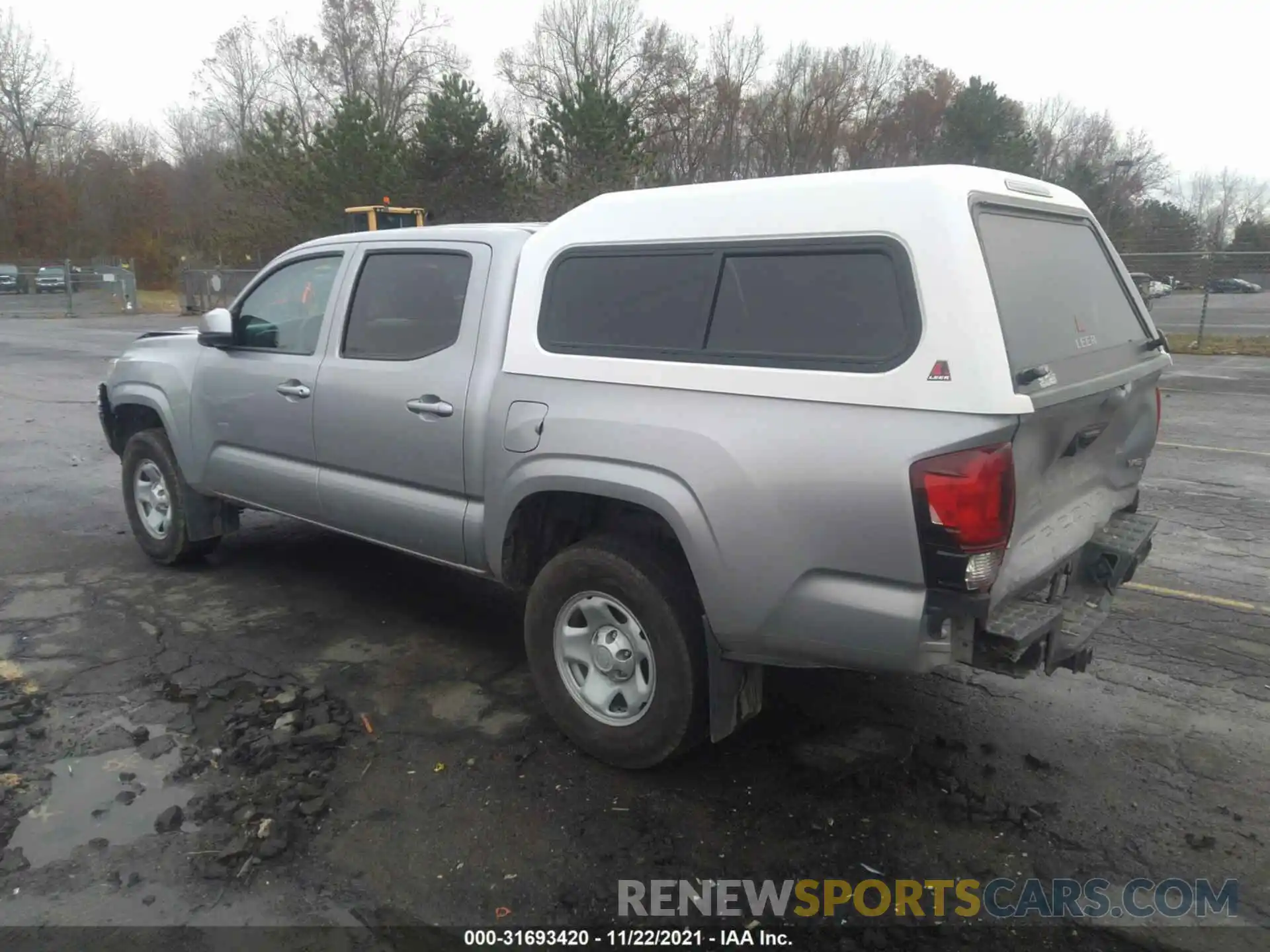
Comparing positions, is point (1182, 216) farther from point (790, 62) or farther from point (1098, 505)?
point (1098, 505)

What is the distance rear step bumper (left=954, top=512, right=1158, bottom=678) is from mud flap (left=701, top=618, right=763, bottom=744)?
79 centimetres

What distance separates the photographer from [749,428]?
3.09m

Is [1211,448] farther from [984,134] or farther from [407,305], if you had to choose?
[984,134]

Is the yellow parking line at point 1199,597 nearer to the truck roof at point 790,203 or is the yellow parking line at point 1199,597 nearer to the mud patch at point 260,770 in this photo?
the truck roof at point 790,203

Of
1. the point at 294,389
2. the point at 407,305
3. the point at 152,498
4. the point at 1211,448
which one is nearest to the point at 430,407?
the point at 407,305

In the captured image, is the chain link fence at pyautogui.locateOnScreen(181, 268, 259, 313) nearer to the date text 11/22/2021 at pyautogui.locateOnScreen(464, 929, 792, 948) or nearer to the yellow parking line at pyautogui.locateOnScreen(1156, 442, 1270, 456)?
the yellow parking line at pyautogui.locateOnScreen(1156, 442, 1270, 456)

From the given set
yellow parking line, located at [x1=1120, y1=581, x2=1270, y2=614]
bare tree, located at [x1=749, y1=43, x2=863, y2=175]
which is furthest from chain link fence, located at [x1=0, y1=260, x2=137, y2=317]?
yellow parking line, located at [x1=1120, y1=581, x2=1270, y2=614]

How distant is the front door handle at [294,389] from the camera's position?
4.79 meters

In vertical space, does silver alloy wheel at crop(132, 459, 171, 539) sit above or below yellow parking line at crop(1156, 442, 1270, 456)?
above

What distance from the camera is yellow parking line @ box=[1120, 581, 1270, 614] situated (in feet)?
17.4

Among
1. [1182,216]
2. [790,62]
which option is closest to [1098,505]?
[1182,216]

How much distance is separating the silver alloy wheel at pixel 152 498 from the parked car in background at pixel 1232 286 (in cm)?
2287

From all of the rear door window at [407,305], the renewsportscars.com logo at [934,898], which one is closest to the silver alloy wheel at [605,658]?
the renewsportscars.com logo at [934,898]

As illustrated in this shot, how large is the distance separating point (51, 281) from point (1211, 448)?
4449 centimetres
